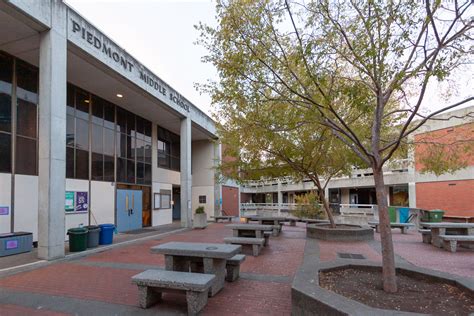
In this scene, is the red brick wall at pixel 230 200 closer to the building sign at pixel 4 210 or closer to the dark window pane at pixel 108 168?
the dark window pane at pixel 108 168

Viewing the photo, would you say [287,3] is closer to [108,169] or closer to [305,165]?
[305,165]

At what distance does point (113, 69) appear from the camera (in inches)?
460

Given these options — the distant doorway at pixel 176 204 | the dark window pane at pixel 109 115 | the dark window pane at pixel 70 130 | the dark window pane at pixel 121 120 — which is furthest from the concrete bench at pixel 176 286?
the distant doorway at pixel 176 204

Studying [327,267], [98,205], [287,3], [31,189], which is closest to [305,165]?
[327,267]

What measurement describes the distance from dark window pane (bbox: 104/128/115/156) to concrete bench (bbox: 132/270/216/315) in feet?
37.4

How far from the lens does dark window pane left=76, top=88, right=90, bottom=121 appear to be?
13406 millimetres

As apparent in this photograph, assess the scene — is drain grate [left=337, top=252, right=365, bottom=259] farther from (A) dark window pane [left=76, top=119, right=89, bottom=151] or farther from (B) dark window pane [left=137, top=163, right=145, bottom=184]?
(B) dark window pane [left=137, top=163, right=145, bottom=184]

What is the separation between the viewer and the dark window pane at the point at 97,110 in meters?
14.4

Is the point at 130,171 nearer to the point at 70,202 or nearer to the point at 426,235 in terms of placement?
the point at 70,202

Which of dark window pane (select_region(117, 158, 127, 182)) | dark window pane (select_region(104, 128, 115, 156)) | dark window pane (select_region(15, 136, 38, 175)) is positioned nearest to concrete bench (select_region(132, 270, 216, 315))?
dark window pane (select_region(15, 136, 38, 175))

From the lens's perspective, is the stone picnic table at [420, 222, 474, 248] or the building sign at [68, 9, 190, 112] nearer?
the building sign at [68, 9, 190, 112]

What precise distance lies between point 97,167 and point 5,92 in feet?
A: 16.3

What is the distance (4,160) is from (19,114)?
5.77 feet

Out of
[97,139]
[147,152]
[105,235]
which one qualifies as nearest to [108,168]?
[97,139]
